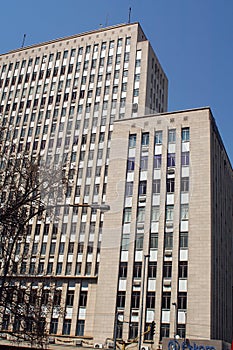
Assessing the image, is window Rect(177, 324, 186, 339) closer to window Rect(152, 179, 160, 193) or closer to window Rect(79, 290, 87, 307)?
window Rect(79, 290, 87, 307)

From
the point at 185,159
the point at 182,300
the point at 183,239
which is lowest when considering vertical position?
the point at 182,300

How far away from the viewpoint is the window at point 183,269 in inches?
1313

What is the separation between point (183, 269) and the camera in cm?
3350

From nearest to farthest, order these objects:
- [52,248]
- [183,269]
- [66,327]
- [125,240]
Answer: [125,240] < [183,269] < [66,327] < [52,248]

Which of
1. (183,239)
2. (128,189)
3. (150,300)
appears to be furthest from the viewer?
(183,239)

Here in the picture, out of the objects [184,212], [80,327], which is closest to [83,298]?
[80,327]

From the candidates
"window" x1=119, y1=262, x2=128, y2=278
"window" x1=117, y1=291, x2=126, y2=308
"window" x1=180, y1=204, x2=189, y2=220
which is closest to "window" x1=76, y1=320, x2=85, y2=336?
"window" x1=117, y1=291, x2=126, y2=308

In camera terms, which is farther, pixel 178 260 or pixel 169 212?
pixel 169 212

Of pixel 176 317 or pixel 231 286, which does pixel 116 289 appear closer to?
pixel 176 317

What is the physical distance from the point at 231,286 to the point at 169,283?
1261cm

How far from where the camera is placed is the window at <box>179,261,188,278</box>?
109 feet

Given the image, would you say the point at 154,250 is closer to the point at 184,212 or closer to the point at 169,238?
the point at 169,238

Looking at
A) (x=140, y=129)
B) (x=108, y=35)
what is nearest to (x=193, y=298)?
(x=140, y=129)

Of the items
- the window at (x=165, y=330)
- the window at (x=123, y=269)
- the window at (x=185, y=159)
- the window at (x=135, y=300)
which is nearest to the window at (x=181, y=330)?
the window at (x=165, y=330)
